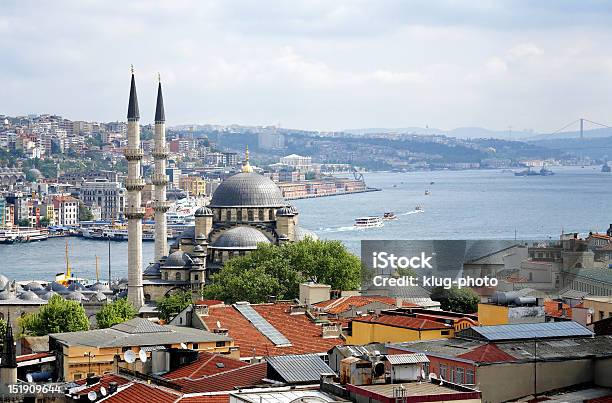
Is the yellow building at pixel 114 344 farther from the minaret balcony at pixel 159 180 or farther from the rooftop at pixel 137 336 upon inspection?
the minaret balcony at pixel 159 180

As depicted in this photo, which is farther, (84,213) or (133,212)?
(84,213)

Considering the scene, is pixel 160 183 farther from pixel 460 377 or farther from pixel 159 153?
pixel 460 377

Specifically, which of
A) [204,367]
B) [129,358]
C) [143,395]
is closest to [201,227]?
[129,358]

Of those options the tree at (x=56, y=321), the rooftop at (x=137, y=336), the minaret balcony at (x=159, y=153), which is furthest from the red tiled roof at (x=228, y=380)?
the minaret balcony at (x=159, y=153)

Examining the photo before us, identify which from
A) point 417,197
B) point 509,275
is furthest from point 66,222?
point 509,275

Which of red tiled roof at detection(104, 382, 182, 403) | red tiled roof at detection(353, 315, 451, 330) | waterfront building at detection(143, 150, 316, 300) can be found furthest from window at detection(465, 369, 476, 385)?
waterfront building at detection(143, 150, 316, 300)

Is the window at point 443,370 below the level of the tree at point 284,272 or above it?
above
